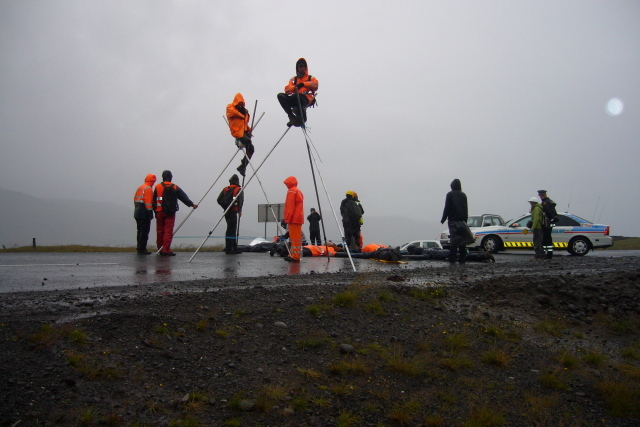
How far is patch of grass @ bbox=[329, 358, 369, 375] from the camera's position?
371 cm

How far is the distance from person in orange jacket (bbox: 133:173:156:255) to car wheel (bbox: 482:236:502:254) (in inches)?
536

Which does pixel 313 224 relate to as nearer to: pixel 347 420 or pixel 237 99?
pixel 237 99

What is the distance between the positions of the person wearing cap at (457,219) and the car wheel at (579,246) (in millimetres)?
10021

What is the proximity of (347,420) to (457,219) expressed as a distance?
9.11 m

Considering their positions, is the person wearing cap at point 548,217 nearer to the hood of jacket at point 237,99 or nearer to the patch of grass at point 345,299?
the hood of jacket at point 237,99

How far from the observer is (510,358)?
438 cm

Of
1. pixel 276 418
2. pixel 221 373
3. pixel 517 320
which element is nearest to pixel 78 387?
pixel 221 373

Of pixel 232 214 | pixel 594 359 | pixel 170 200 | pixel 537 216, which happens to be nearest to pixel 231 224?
pixel 232 214

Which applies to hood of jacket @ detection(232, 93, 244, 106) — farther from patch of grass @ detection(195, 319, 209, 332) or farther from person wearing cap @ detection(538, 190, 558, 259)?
person wearing cap @ detection(538, 190, 558, 259)

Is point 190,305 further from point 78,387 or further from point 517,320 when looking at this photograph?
point 517,320

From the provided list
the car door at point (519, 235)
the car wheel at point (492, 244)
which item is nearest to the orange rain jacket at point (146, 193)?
the car wheel at point (492, 244)

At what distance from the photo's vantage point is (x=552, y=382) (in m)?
4.07

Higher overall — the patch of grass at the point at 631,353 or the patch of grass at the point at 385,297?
the patch of grass at the point at 385,297

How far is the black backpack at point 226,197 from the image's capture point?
44.9 feet
